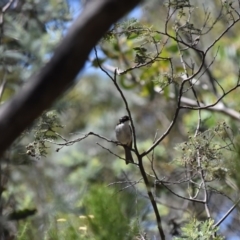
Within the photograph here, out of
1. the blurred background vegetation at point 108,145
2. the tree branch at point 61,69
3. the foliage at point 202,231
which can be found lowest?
the tree branch at point 61,69

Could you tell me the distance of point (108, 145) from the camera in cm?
895

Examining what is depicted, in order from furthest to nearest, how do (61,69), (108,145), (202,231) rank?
1. (108,145)
2. (202,231)
3. (61,69)

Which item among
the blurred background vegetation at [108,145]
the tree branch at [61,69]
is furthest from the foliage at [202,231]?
the tree branch at [61,69]

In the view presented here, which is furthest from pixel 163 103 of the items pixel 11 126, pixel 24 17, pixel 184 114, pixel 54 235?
pixel 11 126

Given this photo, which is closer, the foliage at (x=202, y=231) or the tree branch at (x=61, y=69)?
the tree branch at (x=61, y=69)

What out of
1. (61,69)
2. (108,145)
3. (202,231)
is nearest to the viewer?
(61,69)

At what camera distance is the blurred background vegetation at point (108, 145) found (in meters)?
2.81

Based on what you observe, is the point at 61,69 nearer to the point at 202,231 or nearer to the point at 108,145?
the point at 202,231

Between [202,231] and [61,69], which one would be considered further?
[202,231]

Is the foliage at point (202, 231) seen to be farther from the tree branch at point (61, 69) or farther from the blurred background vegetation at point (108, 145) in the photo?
the tree branch at point (61, 69)

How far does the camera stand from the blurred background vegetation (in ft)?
9.23

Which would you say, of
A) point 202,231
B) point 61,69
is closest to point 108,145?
point 202,231

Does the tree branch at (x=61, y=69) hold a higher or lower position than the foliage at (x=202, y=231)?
lower

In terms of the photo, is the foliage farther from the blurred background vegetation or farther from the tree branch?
the tree branch
